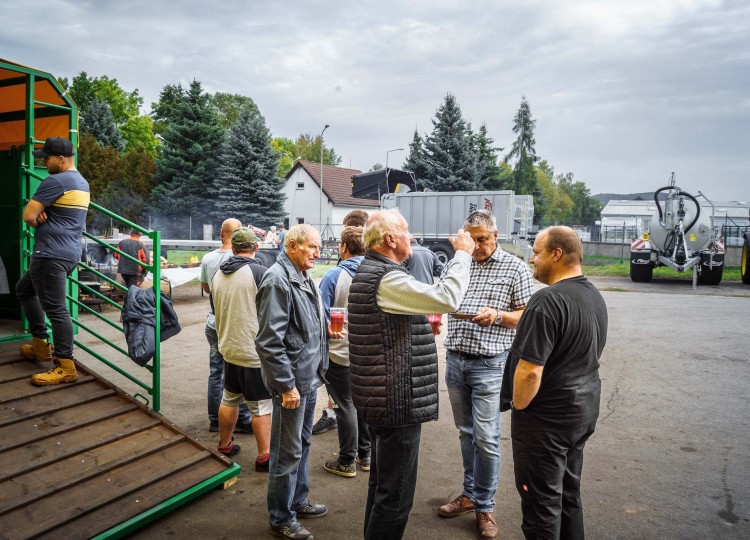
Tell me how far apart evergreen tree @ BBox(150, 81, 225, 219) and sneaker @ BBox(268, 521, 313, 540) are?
34.3 m

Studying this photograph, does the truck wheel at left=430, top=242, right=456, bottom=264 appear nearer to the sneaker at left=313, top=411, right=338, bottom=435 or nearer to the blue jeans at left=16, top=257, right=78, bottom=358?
the sneaker at left=313, top=411, right=338, bottom=435

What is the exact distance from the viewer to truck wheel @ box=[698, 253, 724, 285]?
55.1 feet

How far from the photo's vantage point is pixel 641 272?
18047mm

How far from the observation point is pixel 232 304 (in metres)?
4.28

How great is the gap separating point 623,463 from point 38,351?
4.76m

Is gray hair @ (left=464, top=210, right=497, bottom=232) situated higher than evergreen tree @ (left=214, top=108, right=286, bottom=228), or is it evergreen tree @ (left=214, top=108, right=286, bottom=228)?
evergreen tree @ (left=214, top=108, right=286, bottom=228)

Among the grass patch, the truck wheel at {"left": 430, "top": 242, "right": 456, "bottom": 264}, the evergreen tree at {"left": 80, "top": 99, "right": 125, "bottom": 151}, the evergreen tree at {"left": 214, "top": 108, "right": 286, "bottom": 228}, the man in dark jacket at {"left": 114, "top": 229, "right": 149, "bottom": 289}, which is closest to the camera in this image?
the man in dark jacket at {"left": 114, "top": 229, "right": 149, "bottom": 289}

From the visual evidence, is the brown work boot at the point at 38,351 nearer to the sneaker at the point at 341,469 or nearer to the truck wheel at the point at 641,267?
the sneaker at the point at 341,469

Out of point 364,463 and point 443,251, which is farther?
point 443,251

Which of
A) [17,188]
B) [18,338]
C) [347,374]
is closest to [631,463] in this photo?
[347,374]

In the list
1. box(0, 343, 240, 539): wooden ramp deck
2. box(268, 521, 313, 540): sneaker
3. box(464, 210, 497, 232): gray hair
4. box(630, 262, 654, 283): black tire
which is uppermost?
box(464, 210, 497, 232): gray hair

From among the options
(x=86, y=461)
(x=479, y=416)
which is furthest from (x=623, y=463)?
(x=86, y=461)

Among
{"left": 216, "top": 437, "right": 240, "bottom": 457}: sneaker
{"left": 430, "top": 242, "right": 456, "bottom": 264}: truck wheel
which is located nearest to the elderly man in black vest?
{"left": 216, "top": 437, "right": 240, "bottom": 457}: sneaker

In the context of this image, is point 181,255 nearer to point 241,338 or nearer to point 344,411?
point 241,338
